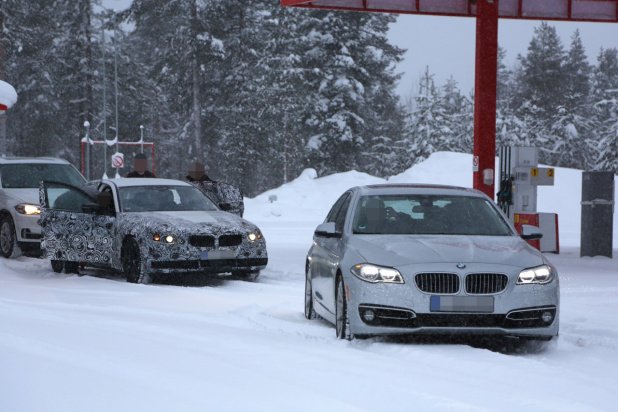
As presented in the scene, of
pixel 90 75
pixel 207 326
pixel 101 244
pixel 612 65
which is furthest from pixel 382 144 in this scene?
pixel 207 326

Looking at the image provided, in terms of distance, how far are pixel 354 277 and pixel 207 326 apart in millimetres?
1564

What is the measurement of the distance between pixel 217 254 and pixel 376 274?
16.3 ft

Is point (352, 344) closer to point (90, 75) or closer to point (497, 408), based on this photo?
point (497, 408)

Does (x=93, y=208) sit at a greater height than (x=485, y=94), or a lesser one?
lesser

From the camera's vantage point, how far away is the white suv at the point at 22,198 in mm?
15914

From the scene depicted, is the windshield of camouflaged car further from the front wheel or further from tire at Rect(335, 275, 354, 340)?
tire at Rect(335, 275, 354, 340)

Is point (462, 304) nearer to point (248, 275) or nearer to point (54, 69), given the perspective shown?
point (248, 275)

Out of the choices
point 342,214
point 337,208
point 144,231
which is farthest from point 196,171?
point 342,214

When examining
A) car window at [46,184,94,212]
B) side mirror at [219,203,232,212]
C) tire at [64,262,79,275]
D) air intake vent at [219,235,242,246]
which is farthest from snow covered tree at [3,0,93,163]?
air intake vent at [219,235,242,246]

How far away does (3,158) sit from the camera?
58.6 ft

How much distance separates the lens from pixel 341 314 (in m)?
7.78

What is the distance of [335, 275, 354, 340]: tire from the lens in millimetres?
7605

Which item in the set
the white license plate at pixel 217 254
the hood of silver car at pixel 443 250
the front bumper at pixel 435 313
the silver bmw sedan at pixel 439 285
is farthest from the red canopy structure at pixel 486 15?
the front bumper at pixel 435 313

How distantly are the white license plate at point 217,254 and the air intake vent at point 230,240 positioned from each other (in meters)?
0.11
